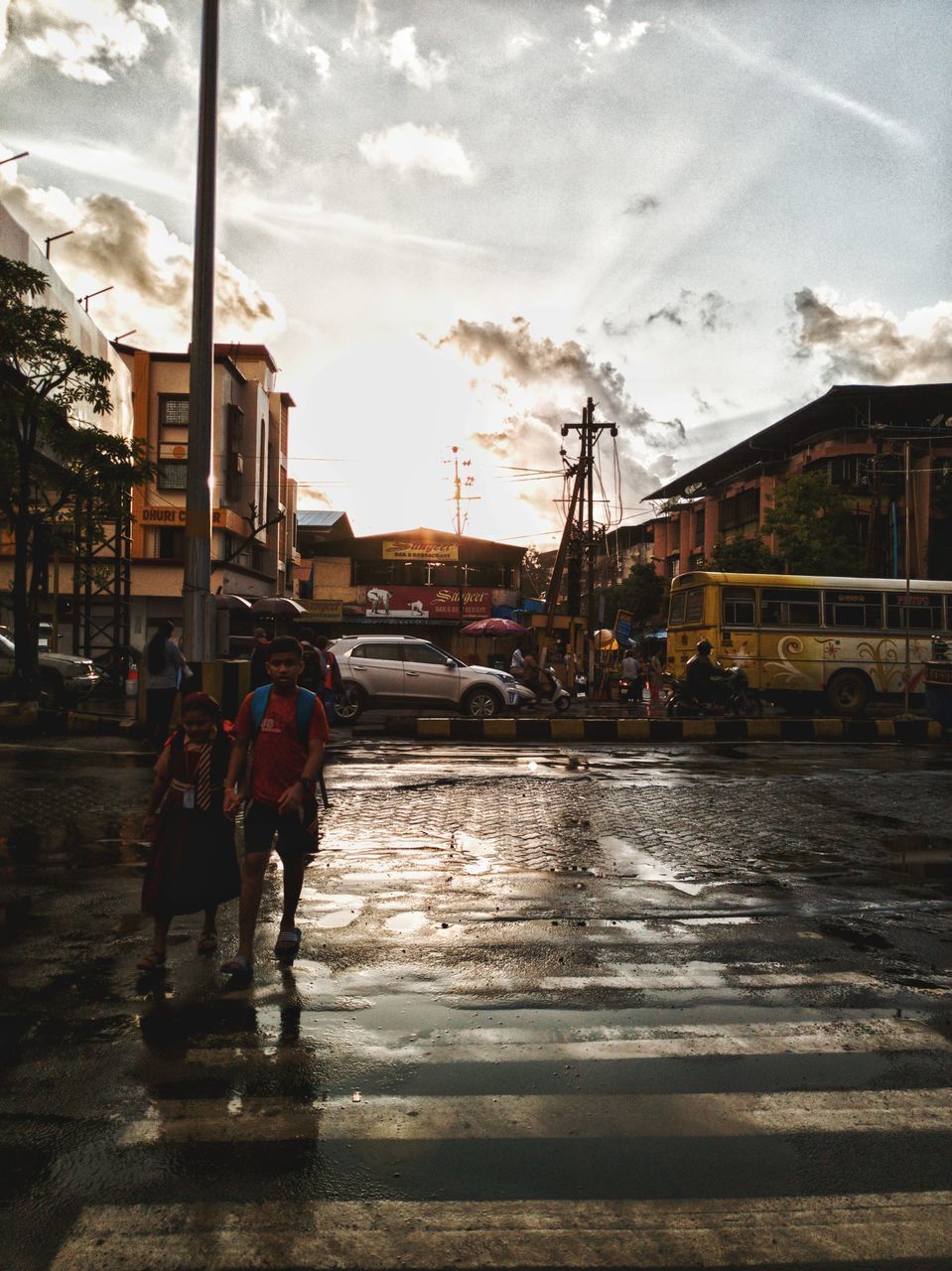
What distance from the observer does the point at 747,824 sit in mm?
9148

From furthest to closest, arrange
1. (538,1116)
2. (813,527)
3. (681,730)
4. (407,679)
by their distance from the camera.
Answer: (813,527) < (407,679) < (681,730) < (538,1116)

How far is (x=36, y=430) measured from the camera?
18094 mm

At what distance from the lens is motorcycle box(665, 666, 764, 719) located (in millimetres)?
21234

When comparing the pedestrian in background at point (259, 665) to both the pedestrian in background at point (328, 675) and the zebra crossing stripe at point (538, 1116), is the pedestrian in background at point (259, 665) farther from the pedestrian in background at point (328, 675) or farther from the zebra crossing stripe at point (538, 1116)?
the zebra crossing stripe at point (538, 1116)

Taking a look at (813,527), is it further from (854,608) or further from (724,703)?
(724,703)

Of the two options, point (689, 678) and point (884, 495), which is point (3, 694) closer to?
point (689, 678)

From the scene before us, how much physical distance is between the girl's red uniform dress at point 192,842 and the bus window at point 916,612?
21.5m

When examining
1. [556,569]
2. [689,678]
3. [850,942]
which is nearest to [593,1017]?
[850,942]

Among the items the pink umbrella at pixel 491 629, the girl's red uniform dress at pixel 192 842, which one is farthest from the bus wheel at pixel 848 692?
the girl's red uniform dress at pixel 192 842

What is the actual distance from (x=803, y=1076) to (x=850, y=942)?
6.53ft

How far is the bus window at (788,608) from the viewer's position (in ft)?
76.0

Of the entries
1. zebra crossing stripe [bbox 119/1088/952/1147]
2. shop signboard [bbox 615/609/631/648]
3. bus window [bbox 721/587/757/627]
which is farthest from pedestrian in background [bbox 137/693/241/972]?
shop signboard [bbox 615/609/631/648]

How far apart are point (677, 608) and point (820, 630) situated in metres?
3.40

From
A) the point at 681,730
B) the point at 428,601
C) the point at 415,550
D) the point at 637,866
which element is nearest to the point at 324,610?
the point at 428,601
